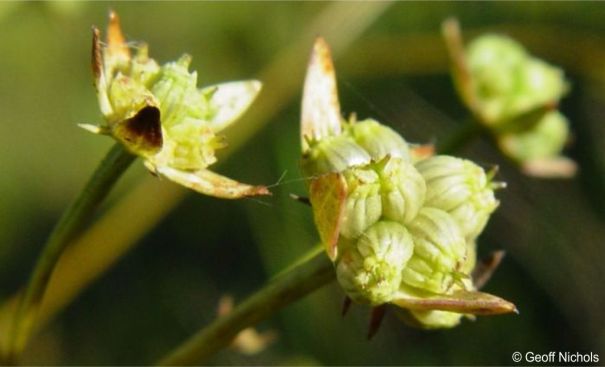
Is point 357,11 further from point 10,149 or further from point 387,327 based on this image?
point 10,149

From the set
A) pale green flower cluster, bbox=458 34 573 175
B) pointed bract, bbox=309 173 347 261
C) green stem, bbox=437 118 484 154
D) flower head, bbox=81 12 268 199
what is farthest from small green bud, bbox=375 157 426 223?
pale green flower cluster, bbox=458 34 573 175

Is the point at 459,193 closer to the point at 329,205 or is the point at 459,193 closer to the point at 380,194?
the point at 380,194

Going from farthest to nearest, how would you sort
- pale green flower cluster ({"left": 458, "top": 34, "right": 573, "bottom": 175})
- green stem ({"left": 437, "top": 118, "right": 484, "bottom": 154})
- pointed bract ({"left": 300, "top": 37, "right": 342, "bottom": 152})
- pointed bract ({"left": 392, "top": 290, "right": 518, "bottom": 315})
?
pale green flower cluster ({"left": 458, "top": 34, "right": 573, "bottom": 175}), green stem ({"left": 437, "top": 118, "right": 484, "bottom": 154}), pointed bract ({"left": 300, "top": 37, "right": 342, "bottom": 152}), pointed bract ({"left": 392, "top": 290, "right": 518, "bottom": 315})

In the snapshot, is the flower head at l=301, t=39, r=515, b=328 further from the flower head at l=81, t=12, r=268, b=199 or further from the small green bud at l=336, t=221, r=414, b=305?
the flower head at l=81, t=12, r=268, b=199

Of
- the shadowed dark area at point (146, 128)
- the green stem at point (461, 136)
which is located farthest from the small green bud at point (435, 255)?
the green stem at point (461, 136)

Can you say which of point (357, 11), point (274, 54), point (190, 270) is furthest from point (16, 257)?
point (357, 11)

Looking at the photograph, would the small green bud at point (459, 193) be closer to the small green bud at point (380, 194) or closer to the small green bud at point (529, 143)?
the small green bud at point (380, 194)

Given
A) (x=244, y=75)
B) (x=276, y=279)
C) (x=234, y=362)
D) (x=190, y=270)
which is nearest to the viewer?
(x=276, y=279)
